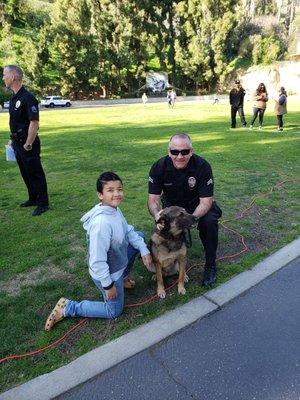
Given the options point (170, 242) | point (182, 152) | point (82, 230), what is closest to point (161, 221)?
point (170, 242)

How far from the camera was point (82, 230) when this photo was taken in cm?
558

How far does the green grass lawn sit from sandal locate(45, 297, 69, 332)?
0.19ft

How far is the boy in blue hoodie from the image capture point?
10.7 ft

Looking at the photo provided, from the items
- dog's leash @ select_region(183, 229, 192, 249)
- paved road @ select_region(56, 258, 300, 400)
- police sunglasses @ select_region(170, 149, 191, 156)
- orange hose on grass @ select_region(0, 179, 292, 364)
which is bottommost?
paved road @ select_region(56, 258, 300, 400)

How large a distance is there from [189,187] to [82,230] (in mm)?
2165

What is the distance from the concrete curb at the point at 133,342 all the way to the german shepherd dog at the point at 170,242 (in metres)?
0.35

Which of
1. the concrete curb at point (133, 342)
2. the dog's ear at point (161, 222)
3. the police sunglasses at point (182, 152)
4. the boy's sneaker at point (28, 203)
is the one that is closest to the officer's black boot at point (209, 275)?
the concrete curb at point (133, 342)

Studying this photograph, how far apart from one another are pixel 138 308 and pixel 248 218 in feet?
9.47

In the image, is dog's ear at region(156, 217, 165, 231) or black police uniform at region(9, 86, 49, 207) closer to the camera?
dog's ear at region(156, 217, 165, 231)

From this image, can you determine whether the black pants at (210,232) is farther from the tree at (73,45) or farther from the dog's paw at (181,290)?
the tree at (73,45)

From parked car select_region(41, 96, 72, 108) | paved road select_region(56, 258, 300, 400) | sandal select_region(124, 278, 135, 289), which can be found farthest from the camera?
parked car select_region(41, 96, 72, 108)

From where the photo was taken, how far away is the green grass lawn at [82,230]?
10.9 ft

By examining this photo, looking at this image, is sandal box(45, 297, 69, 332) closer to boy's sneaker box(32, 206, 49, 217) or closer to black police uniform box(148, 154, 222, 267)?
black police uniform box(148, 154, 222, 267)

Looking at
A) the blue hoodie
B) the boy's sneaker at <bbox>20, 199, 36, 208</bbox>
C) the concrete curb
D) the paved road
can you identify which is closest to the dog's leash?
the concrete curb
